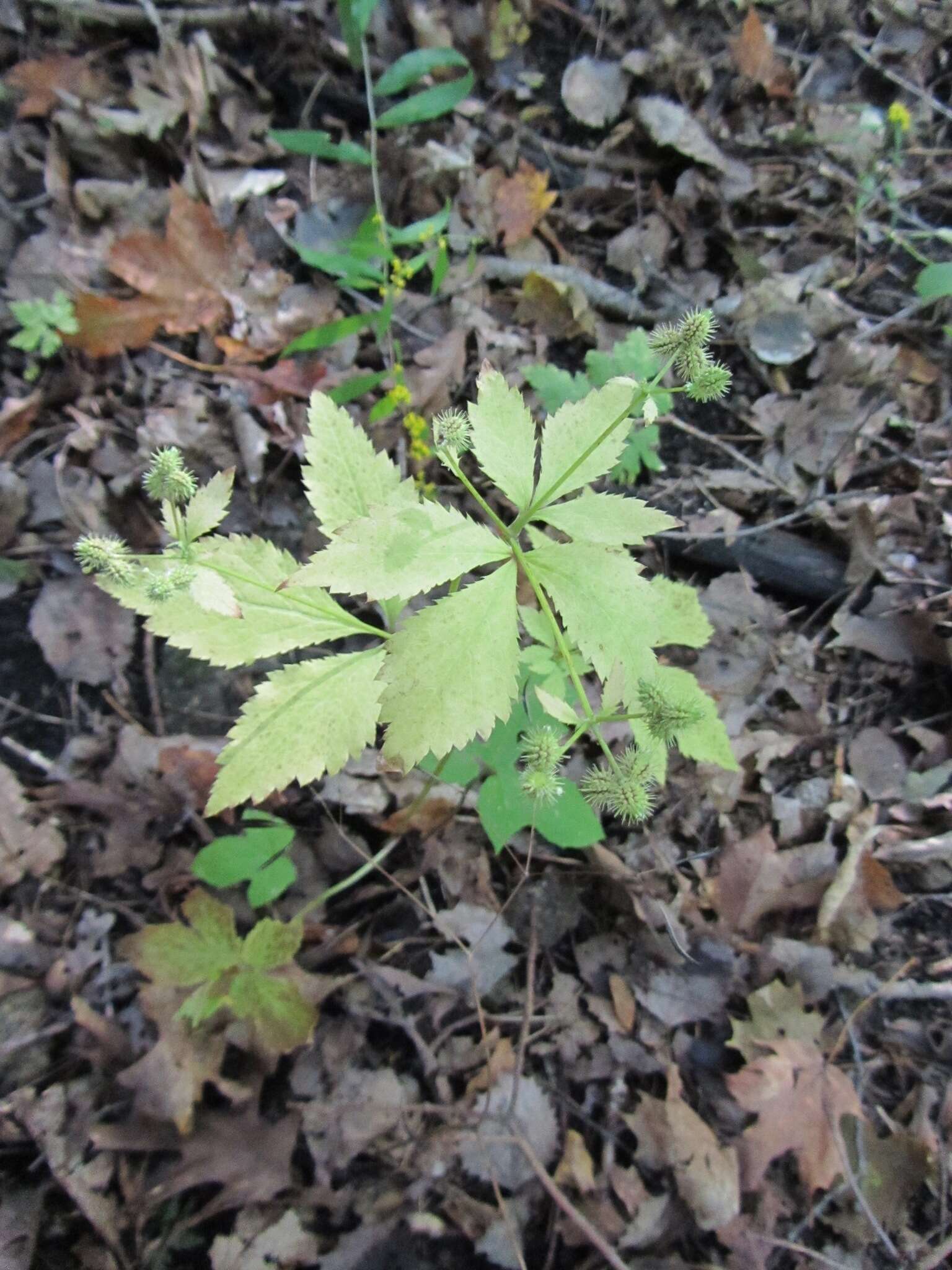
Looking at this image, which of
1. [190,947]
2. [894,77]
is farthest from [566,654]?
[894,77]

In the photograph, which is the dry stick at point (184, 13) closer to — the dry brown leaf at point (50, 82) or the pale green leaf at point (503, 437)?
the dry brown leaf at point (50, 82)

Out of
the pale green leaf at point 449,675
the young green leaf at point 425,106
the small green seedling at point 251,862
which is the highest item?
the young green leaf at point 425,106

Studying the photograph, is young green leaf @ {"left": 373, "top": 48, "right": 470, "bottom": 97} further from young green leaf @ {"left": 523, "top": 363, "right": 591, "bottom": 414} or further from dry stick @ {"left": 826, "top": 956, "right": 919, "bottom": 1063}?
dry stick @ {"left": 826, "top": 956, "right": 919, "bottom": 1063}

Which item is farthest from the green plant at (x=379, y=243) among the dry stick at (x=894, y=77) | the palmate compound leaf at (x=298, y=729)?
the dry stick at (x=894, y=77)

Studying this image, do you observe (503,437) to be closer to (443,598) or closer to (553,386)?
(443,598)

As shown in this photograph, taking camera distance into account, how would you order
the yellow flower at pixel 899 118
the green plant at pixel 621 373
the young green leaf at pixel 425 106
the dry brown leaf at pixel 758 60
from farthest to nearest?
the dry brown leaf at pixel 758 60, the yellow flower at pixel 899 118, the young green leaf at pixel 425 106, the green plant at pixel 621 373

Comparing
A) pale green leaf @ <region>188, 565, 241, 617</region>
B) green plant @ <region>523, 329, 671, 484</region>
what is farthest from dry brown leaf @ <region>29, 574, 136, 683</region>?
green plant @ <region>523, 329, 671, 484</region>
